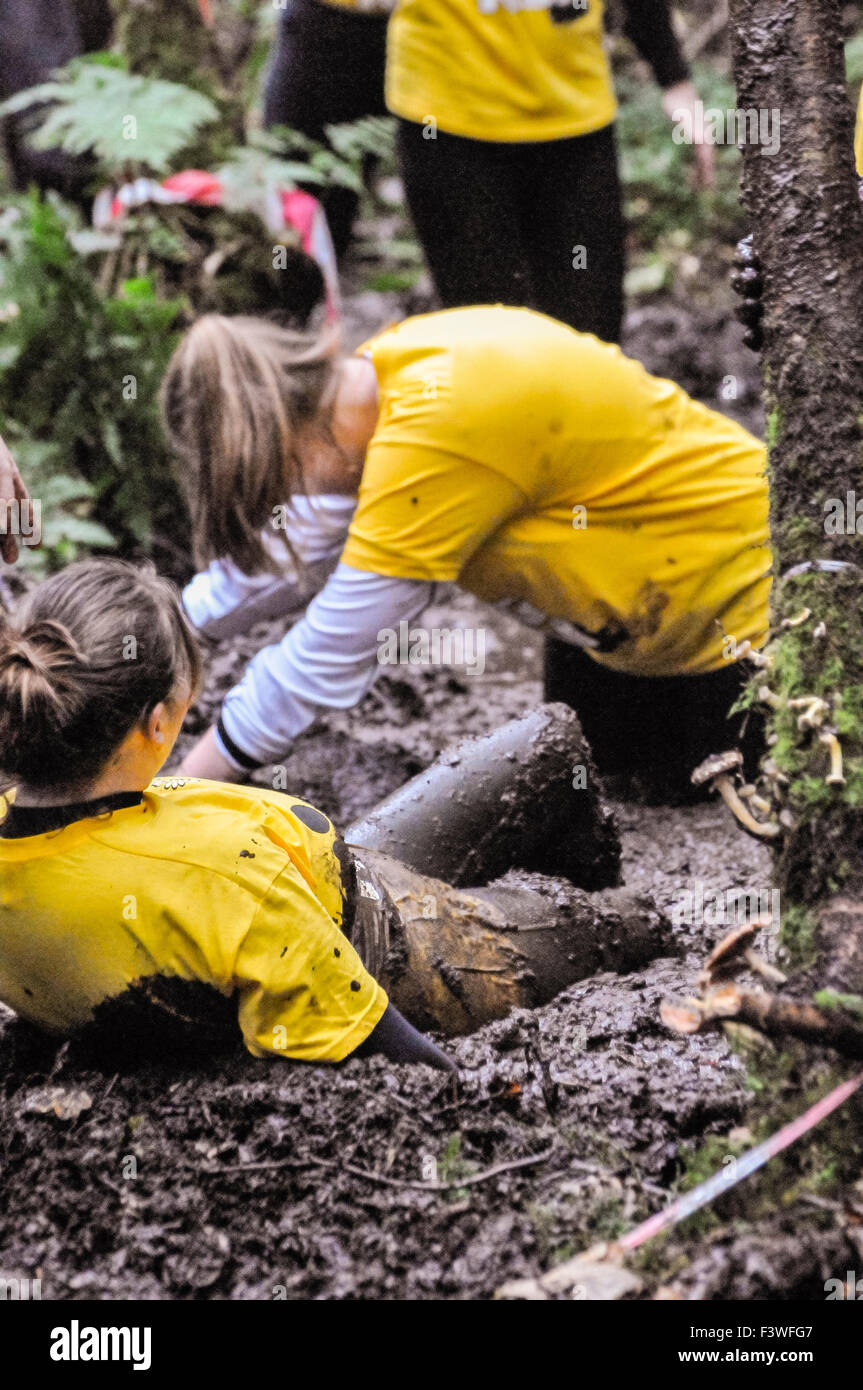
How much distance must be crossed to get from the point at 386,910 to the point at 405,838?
41cm

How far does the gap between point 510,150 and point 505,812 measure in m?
2.01

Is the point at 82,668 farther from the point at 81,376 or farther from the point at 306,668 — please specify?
the point at 81,376

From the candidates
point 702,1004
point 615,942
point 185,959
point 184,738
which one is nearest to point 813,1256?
point 702,1004

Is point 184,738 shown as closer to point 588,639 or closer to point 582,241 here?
point 588,639

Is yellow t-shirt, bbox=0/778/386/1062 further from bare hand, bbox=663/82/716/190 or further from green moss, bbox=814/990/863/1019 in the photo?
bare hand, bbox=663/82/716/190

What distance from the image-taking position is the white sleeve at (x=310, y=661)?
2.92 m

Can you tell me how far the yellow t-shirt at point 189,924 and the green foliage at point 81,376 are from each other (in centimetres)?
271

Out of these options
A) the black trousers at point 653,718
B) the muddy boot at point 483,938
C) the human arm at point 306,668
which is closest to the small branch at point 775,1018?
the muddy boot at point 483,938

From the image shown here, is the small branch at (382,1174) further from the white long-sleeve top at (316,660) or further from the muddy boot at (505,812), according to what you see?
the white long-sleeve top at (316,660)

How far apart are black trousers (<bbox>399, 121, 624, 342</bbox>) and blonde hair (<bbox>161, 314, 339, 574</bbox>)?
3.00 feet

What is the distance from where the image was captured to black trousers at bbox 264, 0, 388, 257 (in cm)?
458

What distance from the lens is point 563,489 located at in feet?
9.93

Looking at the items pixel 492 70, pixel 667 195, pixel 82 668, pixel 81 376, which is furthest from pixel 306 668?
pixel 667 195

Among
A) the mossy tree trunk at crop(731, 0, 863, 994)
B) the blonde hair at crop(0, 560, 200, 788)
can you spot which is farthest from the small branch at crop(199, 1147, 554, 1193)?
the blonde hair at crop(0, 560, 200, 788)
